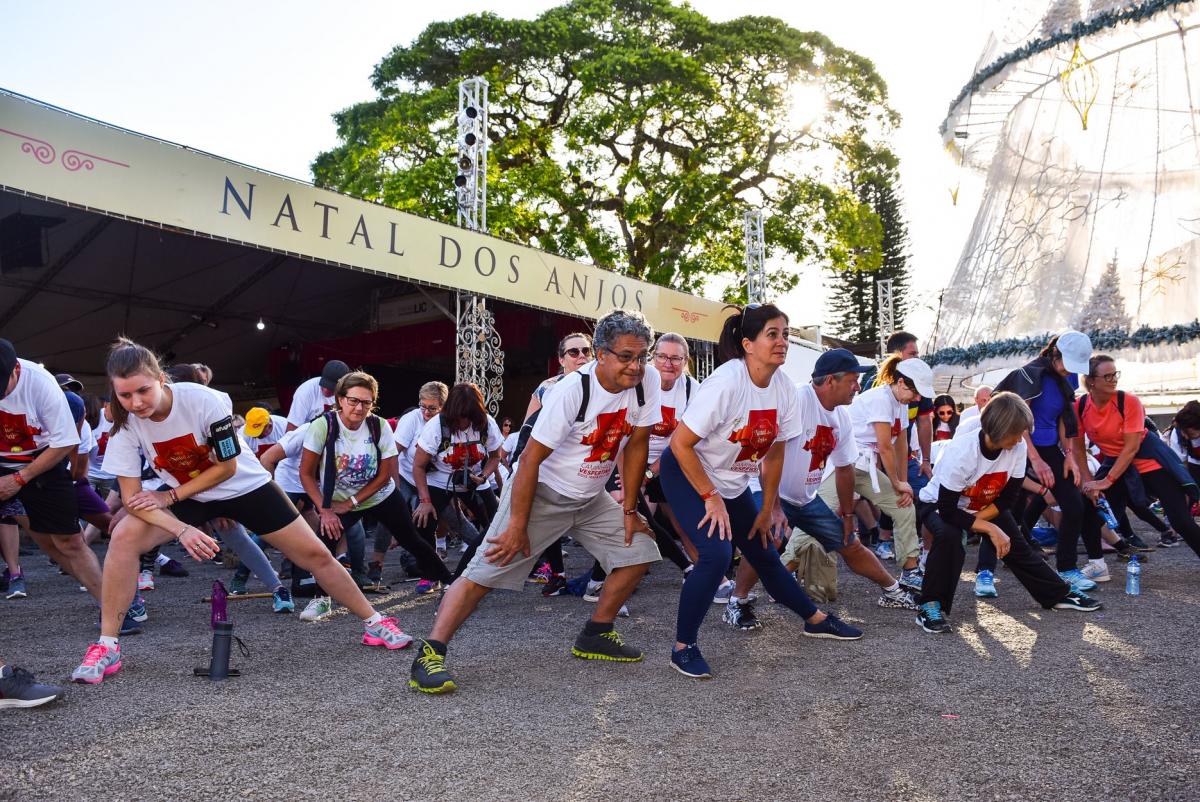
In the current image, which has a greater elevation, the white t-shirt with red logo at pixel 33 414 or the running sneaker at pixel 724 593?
the white t-shirt with red logo at pixel 33 414

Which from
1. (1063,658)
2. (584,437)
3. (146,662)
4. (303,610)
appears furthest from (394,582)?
(1063,658)

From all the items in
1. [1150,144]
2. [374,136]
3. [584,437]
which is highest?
[374,136]

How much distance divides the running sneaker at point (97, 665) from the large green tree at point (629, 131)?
18.0 meters

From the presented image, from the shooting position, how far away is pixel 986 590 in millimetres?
5801

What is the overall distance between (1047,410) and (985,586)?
4.23ft

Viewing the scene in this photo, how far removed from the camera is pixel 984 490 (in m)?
4.95

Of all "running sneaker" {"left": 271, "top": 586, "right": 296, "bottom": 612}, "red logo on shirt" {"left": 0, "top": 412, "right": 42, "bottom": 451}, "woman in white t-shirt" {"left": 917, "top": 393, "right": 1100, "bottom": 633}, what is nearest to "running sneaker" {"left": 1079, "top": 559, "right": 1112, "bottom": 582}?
"woman in white t-shirt" {"left": 917, "top": 393, "right": 1100, "bottom": 633}

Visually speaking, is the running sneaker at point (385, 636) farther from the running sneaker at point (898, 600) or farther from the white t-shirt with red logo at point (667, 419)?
the running sneaker at point (898, 600)

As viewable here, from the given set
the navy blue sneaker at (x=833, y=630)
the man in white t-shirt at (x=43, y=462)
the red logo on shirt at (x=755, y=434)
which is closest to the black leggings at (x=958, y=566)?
the navy blue sneaker at (x=833, y=630)

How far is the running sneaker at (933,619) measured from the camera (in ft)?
15.5

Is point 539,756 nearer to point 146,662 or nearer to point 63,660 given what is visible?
point 146,662

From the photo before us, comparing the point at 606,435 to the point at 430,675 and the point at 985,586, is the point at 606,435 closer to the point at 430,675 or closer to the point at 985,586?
the point at 430,675

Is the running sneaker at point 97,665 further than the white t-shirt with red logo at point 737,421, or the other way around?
the white t-shirt with red logo at point 737,421

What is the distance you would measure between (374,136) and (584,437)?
2073cm
